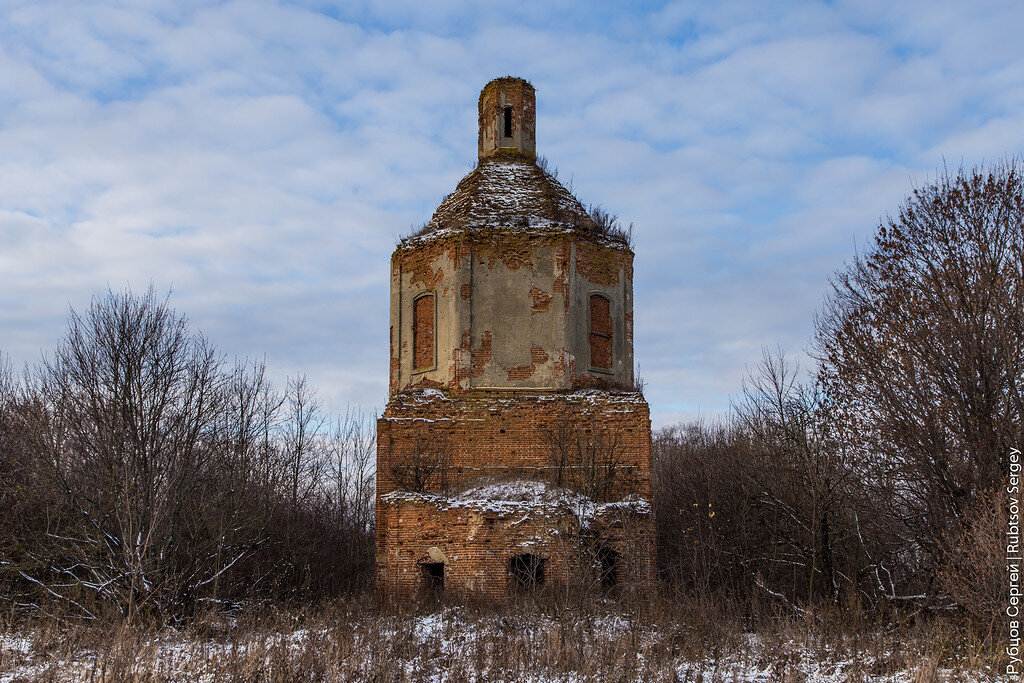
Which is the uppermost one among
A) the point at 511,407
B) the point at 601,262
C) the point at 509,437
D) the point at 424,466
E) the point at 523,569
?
the point at 601,262

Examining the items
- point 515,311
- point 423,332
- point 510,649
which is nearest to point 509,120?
point 515,311

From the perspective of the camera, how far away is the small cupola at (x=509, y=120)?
19781mm

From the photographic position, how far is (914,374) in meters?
13.3

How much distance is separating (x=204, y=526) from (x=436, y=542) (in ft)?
13.0

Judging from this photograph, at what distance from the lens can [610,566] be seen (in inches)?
591

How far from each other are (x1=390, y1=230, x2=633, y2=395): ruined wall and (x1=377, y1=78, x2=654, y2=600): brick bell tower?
0.03m

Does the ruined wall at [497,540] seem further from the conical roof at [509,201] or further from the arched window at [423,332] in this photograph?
the conical roof at [509,201]

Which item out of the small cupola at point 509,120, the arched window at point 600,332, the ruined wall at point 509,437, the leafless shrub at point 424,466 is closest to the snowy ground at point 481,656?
the leafless shrub at point 424,466

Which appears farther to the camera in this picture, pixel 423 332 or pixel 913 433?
pixel 423 332

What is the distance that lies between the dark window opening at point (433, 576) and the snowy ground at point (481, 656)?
10.2 ft

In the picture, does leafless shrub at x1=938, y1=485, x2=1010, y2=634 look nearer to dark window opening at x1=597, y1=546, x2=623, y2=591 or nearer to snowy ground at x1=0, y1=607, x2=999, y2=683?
snowy ground at x1=0, y1=607, x2=999, y2=683

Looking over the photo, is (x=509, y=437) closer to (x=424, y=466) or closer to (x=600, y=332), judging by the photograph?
(x=424, y=466)

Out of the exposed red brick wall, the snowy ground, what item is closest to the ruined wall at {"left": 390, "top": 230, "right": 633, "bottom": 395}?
the exposed red brick wall

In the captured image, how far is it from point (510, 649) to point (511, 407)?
679cm
